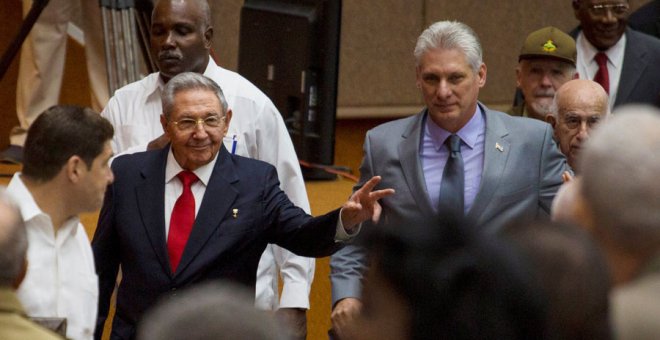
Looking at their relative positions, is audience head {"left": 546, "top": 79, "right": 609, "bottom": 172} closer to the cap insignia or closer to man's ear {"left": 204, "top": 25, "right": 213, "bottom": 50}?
the cap insignia

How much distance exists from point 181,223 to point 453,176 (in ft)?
2.45

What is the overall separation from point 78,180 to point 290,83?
2327 mm

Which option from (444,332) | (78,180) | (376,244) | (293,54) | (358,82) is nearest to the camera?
(444,332)

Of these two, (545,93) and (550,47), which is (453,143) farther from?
(550,47)

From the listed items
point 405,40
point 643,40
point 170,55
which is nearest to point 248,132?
point 170,55

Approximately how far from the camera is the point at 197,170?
404 centimetres

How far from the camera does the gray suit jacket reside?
3.94 m

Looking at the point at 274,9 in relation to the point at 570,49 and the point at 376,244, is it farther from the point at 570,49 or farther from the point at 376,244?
the point at 376,244

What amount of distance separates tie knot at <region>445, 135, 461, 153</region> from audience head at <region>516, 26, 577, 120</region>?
3.25ft

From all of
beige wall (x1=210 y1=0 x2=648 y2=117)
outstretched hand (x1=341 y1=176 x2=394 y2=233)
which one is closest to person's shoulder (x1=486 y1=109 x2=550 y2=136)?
outstretched hand (x1=341 y1=176 x2=394 y2=233)

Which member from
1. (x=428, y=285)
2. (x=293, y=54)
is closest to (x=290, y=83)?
(x=293, y=54)

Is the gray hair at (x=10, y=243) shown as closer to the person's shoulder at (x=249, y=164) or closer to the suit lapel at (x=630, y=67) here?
the person's shoulder at (x=249, y=164)

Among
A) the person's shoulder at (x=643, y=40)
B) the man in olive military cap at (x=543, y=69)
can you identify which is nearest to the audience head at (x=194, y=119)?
the man in olive military cap at (x=543, y=69)

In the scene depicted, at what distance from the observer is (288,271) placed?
4434 millimetres
